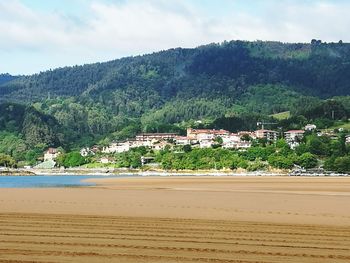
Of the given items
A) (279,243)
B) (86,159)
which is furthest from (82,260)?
(86,159)

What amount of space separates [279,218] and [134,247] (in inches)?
393

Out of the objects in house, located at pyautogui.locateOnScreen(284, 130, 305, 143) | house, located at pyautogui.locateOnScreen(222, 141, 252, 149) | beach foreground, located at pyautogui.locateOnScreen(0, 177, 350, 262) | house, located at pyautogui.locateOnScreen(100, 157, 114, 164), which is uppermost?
beach foreground, located at pyautogui.locateOnScreen(0, 177, 350, 262)

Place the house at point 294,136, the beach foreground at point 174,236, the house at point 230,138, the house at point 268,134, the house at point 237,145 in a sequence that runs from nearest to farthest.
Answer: the beach foreground at point 174,236 → the house at point 294,136 → the house at point 237,145 → the house at point 230,138 → the house at point 268,134

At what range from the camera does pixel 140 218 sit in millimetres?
22406

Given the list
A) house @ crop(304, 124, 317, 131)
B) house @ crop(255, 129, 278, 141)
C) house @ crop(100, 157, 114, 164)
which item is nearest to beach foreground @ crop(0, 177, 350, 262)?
house @ crop(100, 157, 114, 164)

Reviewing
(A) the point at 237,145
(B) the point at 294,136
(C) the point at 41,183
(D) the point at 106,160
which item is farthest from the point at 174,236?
(D) the point at 106,160

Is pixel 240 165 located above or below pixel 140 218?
below

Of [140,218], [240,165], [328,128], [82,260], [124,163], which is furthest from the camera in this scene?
[328,128]

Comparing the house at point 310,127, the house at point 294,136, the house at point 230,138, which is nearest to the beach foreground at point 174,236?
the house at point 294,136

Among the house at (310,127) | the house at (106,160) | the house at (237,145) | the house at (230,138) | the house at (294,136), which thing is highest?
the house at (310,127)

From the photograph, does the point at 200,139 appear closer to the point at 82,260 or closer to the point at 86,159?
the point at 86,159

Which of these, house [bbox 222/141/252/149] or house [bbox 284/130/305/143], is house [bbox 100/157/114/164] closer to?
house [bbox 222/141/252/149]

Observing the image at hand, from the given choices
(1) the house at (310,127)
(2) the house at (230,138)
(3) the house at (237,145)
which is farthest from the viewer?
(2) the house at (230,138)

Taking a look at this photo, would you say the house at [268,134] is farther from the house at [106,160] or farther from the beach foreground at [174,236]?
the beach foreground at [174,236]
